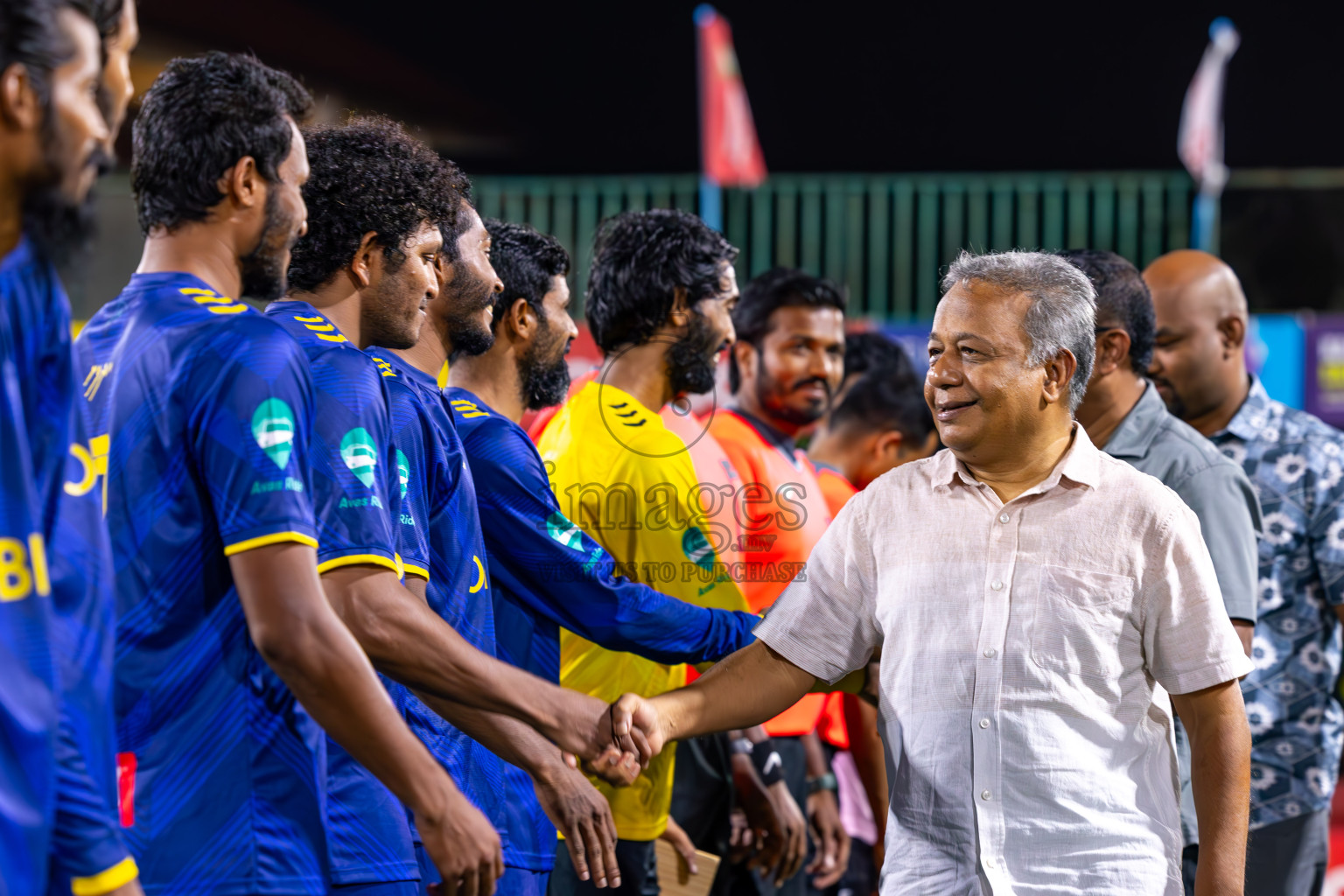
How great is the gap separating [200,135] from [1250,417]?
8.29ft

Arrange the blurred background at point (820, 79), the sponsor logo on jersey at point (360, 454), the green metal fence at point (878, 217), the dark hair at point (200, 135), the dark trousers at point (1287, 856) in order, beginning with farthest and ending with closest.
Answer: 1. the blurred background at point (820, 79)
2. the green metal fence at point (878, 217)
3. the dark trousers at point (1287, 856)
4. the sponsor logo on jersey at point (360, 454)
5. the dark hair at point (200, 135)

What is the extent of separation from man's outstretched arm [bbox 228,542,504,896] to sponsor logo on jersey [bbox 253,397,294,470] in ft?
0.38

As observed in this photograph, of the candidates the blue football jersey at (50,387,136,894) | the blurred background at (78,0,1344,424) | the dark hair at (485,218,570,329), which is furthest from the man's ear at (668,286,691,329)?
the blurred background at (78,0,1344,424)

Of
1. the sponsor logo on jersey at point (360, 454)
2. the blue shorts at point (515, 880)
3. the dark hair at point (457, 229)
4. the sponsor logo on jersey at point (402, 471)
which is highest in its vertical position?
the dark hair at point (457, 229)

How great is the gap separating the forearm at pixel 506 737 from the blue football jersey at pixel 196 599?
49 centimetres

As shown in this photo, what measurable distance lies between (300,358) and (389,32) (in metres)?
13.2

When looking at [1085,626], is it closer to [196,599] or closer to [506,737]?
[506,737]

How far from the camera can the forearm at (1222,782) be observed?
6.61ft

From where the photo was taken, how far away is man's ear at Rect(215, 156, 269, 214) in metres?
1.80

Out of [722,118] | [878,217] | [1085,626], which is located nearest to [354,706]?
[1085,626]

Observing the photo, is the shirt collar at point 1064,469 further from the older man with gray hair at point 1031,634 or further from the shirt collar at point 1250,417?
the shirt collar at point 1250,417

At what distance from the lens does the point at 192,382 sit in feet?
5.34

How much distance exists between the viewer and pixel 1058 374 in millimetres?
2188

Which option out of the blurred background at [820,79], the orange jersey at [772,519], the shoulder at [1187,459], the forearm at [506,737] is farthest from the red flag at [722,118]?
the forearm at [506,737]
